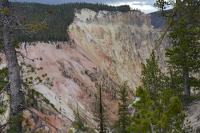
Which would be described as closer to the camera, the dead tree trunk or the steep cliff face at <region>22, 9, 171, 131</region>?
the dead tree trunk

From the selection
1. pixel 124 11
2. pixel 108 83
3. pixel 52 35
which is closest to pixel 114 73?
pixel 108 83

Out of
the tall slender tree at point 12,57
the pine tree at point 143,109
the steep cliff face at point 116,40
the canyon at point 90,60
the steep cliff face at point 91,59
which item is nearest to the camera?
the tall slender tree at point 12,57

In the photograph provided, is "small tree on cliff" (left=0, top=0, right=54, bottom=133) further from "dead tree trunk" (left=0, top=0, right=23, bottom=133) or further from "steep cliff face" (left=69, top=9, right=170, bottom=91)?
"steep cliff face" (left=69, top=9, right=170, bottom=91)

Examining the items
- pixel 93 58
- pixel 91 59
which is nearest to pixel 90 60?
pixel 91 59

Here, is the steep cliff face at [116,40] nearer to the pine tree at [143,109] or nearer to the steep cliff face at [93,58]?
the steep cliff face at [93,58]

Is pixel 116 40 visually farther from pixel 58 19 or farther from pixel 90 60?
pixel 58 19

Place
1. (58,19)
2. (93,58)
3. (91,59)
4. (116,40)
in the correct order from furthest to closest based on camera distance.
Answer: (116,40) → (58,19) → (93,58) → (91,59)

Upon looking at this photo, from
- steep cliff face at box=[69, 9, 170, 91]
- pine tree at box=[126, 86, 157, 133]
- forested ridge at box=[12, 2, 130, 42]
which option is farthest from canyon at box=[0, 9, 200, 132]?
pine tree at box=[126, 86, 157, 133]

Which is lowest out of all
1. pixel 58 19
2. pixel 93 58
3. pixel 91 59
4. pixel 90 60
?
pixel 90 60

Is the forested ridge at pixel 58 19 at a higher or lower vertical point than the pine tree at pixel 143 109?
higher

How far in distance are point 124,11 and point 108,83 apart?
1238 inches

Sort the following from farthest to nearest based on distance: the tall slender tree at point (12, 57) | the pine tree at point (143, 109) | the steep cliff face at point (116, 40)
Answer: the steep cliff face at point (116, 40) < the pine tree at point (143, 109) < the tall slender tree at point (12, 57)

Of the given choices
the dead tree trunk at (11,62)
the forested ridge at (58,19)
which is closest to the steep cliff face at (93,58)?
the forested ridge at (58,19)

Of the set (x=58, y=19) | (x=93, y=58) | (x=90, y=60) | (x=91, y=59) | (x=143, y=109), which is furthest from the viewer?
(x=58, y=19)
